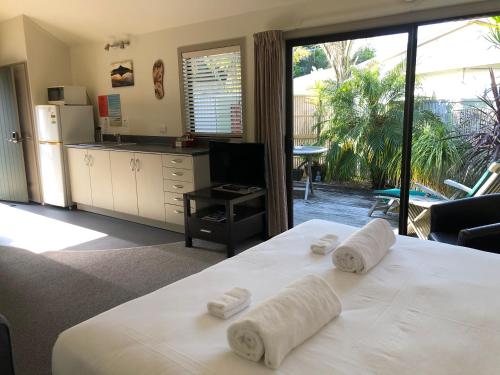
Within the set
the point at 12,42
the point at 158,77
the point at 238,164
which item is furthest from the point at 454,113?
the point at 12,42

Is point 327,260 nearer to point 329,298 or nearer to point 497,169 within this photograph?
point 329,298

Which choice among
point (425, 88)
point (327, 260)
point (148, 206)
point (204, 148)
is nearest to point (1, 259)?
point (148, 206)

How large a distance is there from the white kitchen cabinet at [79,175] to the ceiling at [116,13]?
1.62 meters

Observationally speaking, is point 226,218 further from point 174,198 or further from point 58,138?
point 58,138

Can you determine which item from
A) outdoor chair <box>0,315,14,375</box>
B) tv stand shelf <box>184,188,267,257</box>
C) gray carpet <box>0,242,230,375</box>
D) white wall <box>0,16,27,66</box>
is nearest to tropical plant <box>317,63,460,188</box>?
tv stand shelf <box>184,188,267,257</box>

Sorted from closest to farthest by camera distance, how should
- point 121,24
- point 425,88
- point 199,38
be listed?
point 425,88 < point 199,38 < point 121,24

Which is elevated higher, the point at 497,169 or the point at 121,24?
the point at 121,24

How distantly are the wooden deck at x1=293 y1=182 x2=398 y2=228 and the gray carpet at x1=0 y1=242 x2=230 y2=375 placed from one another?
131cm

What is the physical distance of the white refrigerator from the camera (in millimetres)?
5438

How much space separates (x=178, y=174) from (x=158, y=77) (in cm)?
146

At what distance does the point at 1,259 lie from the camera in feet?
12.4

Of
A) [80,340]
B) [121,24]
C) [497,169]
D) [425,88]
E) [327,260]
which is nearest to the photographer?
[80,340]

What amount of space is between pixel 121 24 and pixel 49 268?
3.15 meters

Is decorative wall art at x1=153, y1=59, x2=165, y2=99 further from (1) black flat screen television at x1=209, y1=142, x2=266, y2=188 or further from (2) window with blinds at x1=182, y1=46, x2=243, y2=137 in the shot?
(1) black flat screen television at x1=209, y1=142, x2=266, y2=188
